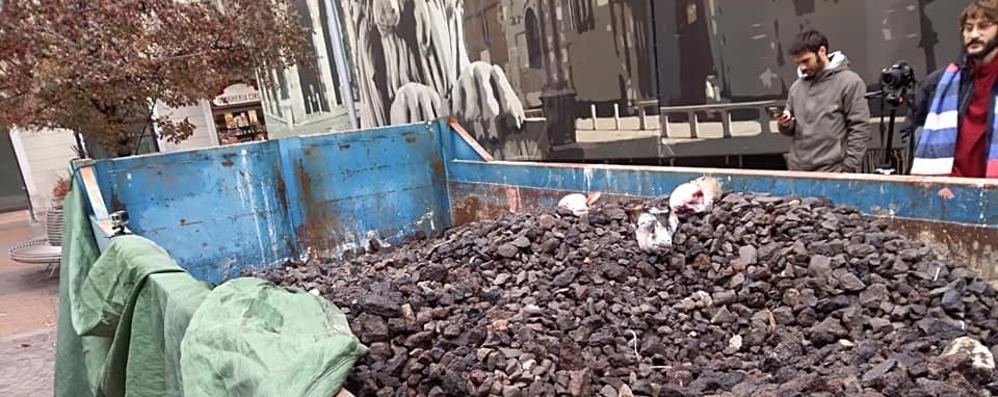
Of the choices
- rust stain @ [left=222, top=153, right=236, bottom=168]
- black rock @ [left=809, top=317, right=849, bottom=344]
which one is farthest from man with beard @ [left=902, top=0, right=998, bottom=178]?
rust stain @ [left=222, top=153, right=236, bottom=168]

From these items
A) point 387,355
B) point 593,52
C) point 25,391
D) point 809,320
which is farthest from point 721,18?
point 25,391

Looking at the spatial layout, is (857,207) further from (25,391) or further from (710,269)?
(25,391)

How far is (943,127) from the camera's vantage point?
2811mm

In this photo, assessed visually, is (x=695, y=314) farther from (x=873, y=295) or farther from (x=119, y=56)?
(x=119, y=56)

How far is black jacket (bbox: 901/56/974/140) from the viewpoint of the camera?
8.93 feet

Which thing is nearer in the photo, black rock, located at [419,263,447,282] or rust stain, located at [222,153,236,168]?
black rock, located at [419,263,447,282]

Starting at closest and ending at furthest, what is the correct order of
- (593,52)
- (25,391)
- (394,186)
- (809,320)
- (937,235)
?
1. (809,320)
2. (937,235)
3. (25,391)
4. (394,186)
5. (593,52)

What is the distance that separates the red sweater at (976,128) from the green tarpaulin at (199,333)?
2.77 meters

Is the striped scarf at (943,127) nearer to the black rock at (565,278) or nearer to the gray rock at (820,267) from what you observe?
the gray rock at (820,267)

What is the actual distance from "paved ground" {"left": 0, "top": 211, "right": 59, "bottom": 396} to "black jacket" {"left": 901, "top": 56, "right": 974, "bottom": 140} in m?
5.54

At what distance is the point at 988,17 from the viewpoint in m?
2.53

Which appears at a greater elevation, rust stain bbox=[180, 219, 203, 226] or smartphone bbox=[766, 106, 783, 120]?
smartphone bbox=[766, 106, 783, 120]

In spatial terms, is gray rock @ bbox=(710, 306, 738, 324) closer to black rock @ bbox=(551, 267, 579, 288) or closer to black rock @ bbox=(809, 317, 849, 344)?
→ black rock @ bbox=(809, 317, 849, 344)

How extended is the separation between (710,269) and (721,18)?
10.5 feet
